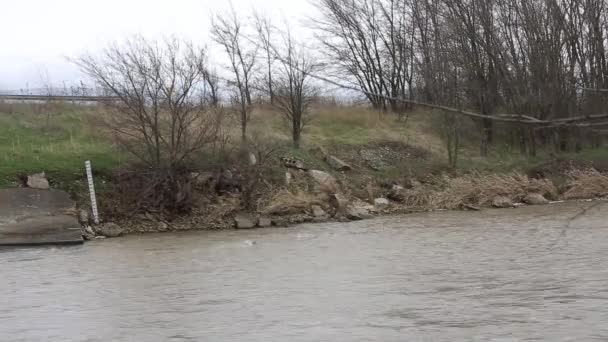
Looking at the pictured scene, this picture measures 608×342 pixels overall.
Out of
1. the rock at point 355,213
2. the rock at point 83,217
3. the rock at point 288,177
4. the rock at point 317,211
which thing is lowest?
the rock at point 355,213

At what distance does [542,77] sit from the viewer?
5230 mm

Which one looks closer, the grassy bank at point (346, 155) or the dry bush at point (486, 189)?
the grassy bank at point (346, 155)

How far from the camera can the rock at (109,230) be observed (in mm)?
23281

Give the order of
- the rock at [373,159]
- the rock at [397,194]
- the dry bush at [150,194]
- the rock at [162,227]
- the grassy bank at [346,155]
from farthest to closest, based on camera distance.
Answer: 1. the rock at [373,159]
2. the rock at [397,194]
3. the grassy bank at [346,155]
4. the dry bush at [150,194]
5. the rock at [162,227]

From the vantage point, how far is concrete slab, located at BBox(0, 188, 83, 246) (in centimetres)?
2169

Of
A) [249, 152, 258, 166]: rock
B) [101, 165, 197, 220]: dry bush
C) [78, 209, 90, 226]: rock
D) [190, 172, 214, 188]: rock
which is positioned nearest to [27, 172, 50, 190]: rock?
[78, 209, 90, 226]: rock

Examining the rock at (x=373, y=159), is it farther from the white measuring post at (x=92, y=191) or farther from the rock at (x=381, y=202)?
the white measuring post at (x=92, y=191)

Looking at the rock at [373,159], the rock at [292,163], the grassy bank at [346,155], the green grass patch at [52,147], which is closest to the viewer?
the green grass patch at [52,147]

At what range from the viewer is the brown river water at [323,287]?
9.79m

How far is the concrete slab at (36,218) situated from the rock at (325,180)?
10390 mm

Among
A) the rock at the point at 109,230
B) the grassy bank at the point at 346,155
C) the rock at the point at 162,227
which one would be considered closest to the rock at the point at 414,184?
the grassy bank at the point at 346,155

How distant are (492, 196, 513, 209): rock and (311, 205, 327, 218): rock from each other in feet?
25.4

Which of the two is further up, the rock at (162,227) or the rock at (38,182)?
the rock at (38,182)

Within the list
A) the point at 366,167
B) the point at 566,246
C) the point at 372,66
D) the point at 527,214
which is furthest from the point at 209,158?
the point at 372,66
